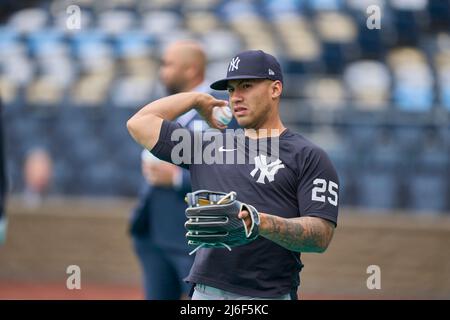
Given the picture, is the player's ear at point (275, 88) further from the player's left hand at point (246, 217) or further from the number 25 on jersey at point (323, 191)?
the player's left hand at point (246, 217)

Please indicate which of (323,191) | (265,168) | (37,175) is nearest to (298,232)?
(323,191)

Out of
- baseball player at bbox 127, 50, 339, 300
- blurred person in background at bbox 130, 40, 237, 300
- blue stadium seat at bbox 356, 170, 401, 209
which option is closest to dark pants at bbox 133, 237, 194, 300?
blurred person in background at bbox 130, 40, 237, 300

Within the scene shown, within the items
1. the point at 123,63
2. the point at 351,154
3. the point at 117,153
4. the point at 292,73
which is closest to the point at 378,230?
the point at 351,154

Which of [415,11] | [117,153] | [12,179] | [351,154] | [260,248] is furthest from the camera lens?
[415,11]

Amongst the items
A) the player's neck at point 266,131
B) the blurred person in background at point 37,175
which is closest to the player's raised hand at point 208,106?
the player's neck at point 266,131

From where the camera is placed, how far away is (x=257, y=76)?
162 inches

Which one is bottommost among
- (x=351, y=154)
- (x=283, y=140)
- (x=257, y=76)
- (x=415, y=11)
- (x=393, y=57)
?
(x=283, y=140)

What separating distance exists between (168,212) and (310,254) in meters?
4.58

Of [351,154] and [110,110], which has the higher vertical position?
[110,110]

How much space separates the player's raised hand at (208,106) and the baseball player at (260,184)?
0.10 meters

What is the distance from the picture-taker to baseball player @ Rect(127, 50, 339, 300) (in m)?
3.96

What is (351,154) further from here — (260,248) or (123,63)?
(260,248)

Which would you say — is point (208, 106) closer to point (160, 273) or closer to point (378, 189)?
point (160, 273)

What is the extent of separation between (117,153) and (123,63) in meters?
2.32
